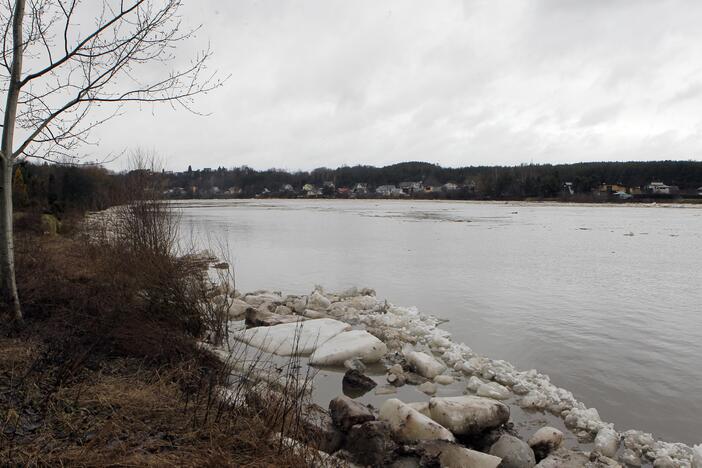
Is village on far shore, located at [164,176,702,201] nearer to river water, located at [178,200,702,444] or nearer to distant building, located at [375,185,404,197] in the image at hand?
distant building, located at [375,185,404,197]

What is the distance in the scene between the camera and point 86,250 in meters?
14.1

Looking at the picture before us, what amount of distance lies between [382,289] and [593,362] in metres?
7.29

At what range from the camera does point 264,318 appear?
34.2ft

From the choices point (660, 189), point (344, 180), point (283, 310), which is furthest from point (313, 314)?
point (344, 180)

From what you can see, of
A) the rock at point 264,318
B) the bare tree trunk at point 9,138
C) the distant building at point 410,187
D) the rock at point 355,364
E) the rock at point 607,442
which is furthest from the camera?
the distant building at point 410,187

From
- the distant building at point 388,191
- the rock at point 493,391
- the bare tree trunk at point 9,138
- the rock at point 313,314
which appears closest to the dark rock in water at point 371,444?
the rock at point 493,391

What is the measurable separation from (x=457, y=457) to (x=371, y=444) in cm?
86

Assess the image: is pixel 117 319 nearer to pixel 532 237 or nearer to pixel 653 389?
pixel 653 389

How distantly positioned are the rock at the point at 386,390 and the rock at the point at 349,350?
1.05 m

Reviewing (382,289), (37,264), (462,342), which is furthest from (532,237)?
(37,264)

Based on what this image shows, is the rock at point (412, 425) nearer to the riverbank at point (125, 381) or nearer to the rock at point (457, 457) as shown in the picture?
the rock at point (457, 457)

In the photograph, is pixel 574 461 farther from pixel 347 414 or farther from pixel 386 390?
pixel 386 390

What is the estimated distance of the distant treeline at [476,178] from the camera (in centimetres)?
10056

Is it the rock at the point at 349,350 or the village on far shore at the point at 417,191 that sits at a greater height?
the village on far shore at the point at 417,191
